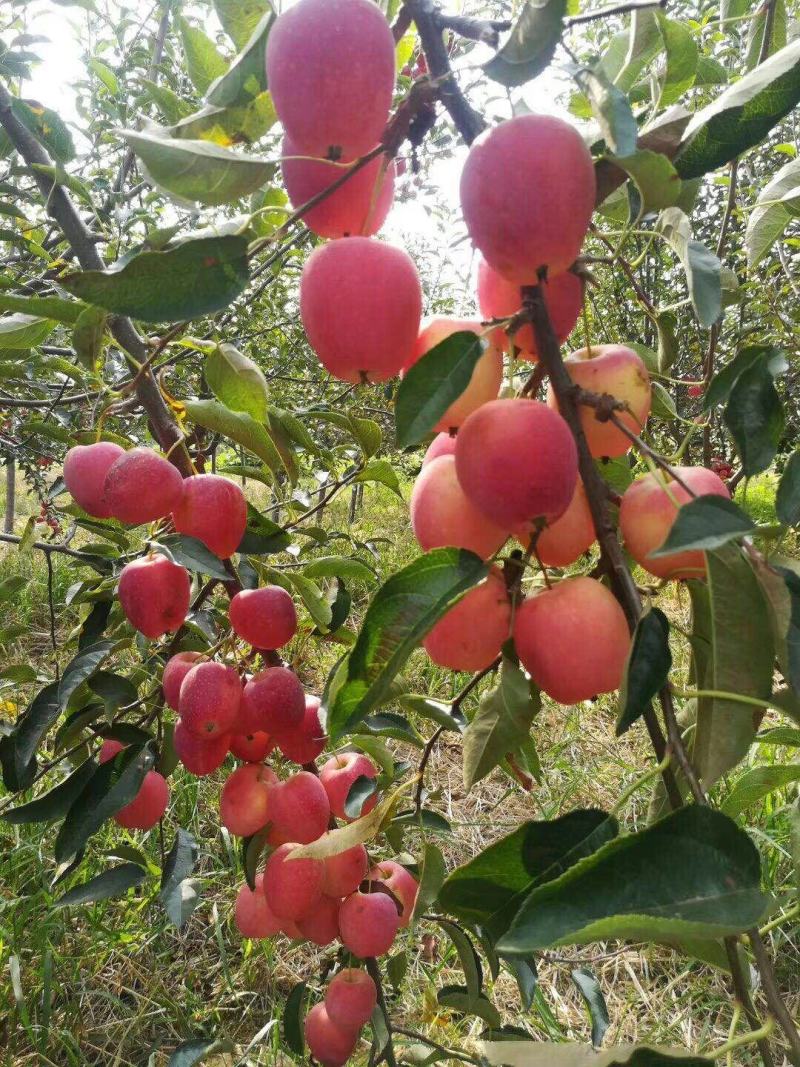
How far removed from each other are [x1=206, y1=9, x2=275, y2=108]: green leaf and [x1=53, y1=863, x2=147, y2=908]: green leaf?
2.99 feet

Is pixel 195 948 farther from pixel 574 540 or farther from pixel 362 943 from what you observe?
pixel 574 540

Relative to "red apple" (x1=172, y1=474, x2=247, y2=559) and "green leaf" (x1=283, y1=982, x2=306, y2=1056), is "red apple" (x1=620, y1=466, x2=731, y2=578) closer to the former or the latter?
"red apple" (x1=172, y1=474, x2=247, y2=559)

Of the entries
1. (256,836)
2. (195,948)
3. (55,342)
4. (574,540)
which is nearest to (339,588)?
(256,836)

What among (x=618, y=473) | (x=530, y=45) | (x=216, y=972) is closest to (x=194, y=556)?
(x=618, y=473)

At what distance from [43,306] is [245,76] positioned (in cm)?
19

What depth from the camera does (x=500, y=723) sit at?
Answer: 0.51 m

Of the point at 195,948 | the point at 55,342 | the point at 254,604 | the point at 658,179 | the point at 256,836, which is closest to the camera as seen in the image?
the point at 658,179

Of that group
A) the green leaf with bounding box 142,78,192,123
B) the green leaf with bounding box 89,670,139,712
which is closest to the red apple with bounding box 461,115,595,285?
the green leaf with bounding box 142,78,192,123

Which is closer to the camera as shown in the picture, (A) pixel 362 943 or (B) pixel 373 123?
(B) pixel 373 123

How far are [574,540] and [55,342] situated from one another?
2030mm

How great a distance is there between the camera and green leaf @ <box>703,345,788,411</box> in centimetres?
45

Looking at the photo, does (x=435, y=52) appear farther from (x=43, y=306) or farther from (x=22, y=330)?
(x=22, y=330)

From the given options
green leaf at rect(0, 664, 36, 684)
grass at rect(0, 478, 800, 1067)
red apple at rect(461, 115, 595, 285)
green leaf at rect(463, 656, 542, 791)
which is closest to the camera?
red apple at rect(461, 115, 595, 285)

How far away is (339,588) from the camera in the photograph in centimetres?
96
